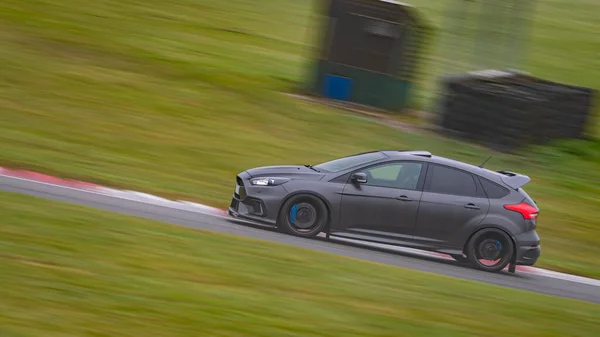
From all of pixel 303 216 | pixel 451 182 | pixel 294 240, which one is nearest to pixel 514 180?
pixel 451 182

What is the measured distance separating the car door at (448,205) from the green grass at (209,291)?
4.78ft

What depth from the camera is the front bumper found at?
1323 centimetres

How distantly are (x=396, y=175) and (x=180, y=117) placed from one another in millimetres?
7884

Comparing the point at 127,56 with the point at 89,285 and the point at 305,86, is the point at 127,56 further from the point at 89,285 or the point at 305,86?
the point at 89,285

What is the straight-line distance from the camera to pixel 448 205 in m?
13.4

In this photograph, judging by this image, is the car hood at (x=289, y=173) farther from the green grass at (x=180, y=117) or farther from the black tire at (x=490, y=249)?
the black tire at (x=490, y=249)

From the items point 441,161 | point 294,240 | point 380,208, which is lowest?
point 294,240

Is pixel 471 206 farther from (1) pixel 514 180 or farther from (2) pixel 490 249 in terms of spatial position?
(1) pixel 514 180

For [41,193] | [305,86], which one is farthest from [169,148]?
[305,86]

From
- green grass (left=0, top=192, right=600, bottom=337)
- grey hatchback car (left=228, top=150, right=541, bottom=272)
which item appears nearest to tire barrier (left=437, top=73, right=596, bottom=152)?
grey hatchback car (left=228, top=150, right=541, bottom=272)

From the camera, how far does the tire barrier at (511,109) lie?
21172 mm

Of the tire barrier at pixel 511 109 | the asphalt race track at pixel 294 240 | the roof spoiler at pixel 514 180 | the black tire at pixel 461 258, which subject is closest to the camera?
the asphalt race track at pixel 294 240

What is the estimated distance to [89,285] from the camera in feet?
28.1

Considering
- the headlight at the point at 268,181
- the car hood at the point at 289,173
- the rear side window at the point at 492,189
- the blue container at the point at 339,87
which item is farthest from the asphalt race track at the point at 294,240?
the blue container at the point at 339,87
